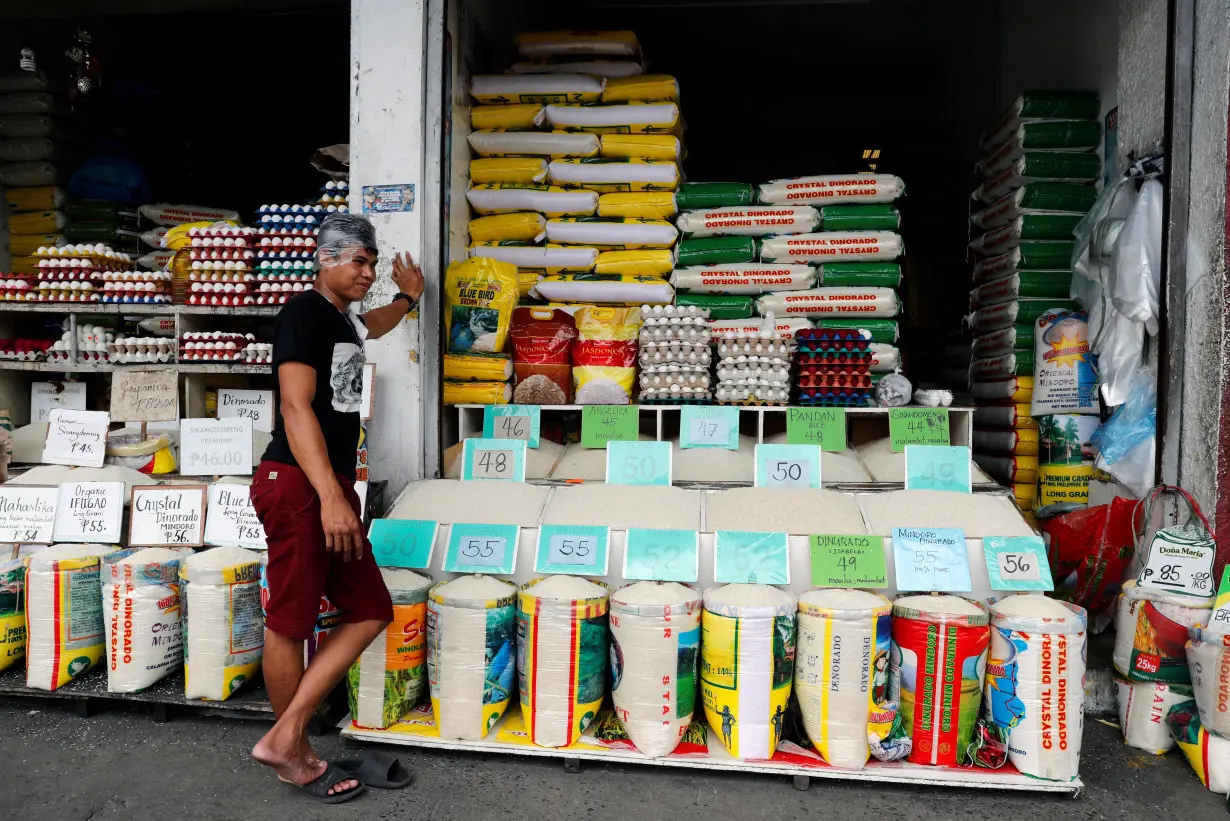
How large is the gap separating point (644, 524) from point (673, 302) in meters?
1.46

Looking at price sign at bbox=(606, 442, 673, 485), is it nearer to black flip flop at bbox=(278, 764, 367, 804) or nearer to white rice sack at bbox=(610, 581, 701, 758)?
white rice sack at bbox=(610, 581, 701, 758)

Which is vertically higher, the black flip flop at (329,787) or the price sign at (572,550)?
the price sign at (572,550)

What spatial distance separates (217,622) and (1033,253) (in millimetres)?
3769

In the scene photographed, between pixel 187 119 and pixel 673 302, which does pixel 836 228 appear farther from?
pixel 187 119

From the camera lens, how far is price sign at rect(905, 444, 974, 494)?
2.79m

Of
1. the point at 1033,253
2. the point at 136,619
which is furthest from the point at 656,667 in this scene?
the point at 1033,253

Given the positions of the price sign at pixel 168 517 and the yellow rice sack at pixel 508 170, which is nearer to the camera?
the price sign at pixel 168 517

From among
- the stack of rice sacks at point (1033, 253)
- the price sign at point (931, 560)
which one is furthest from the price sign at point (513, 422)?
the stack of rice sacks at point (1033, 253)

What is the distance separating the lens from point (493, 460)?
301 cm

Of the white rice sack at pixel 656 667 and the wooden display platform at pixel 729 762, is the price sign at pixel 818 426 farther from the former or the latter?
the wooden display platform at pixel 729 762

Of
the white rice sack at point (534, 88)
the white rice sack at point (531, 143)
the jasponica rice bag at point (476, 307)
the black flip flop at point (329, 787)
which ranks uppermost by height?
the white rice sack at point (534, 88)

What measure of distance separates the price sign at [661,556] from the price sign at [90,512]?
1867mm

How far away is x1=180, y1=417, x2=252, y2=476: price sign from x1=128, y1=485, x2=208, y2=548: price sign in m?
0.18

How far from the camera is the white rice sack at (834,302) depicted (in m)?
3.62
